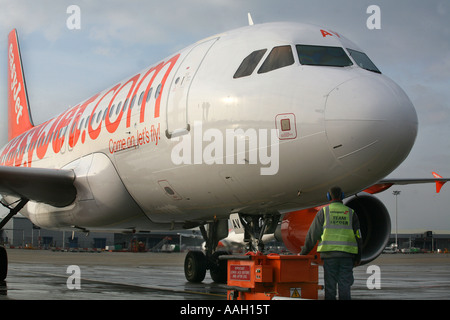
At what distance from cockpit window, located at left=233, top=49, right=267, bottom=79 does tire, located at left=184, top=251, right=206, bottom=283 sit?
18.5 feet

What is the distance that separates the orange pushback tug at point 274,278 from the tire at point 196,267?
17.9 feet

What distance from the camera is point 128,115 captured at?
33.0ft

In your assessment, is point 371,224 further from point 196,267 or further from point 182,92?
point 182,92

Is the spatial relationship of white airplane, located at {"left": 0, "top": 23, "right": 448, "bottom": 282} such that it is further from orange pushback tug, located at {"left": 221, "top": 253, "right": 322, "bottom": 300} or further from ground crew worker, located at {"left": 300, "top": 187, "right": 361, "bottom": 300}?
orange pushback tug, located at {"left": 221, "top": 253, "right": 322, "bottom": 300}

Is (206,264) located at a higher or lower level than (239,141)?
lower

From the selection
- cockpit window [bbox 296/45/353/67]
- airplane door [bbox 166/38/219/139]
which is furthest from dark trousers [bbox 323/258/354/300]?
airplane door [bbox 166/38/219/139]

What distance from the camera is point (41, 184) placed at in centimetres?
1115

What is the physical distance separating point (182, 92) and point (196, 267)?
499cm

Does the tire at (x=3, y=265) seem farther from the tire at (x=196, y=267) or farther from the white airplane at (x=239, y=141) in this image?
the tire at (x=196, y=267)

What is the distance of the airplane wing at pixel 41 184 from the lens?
11.0 metres

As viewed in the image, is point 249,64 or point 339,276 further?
point 249,64

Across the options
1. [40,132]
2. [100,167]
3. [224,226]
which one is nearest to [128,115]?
[100,167]

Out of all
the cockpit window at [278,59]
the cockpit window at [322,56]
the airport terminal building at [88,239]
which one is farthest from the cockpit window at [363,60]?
the airport terminal building at [88,239]

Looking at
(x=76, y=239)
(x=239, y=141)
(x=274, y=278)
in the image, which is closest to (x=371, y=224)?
(x=239, y=141)
